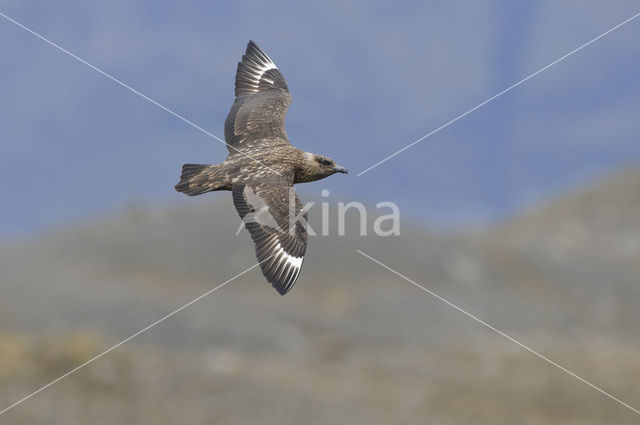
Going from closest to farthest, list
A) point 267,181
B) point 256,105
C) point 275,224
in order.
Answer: point 267,181 → point 275,224 → point 256,105

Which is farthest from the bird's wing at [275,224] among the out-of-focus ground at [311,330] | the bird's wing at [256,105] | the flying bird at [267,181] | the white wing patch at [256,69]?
the out-of-focus ground at [311,330]

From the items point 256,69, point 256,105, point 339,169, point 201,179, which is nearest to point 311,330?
point 256,69

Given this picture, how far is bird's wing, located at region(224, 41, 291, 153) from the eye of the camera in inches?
384

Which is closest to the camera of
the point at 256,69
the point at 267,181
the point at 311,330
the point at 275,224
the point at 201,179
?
the point at 201,179

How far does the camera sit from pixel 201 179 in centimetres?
794

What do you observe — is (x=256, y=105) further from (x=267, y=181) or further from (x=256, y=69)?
(x=267, y=181)

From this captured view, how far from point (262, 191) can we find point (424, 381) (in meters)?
31.8

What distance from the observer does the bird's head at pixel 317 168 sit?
8.89 meters

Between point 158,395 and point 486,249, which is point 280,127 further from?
point 486,249

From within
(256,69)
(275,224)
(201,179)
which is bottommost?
(275,224)

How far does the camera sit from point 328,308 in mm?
48656

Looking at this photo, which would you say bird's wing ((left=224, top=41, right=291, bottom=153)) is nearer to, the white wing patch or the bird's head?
the white wing patch

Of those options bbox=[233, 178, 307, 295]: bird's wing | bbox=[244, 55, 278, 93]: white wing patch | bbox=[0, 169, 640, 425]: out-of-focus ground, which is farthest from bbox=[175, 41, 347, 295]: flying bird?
bbox=[0, 169, 640, 425]: out-of-focus ground

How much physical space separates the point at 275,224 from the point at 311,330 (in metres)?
37.5
